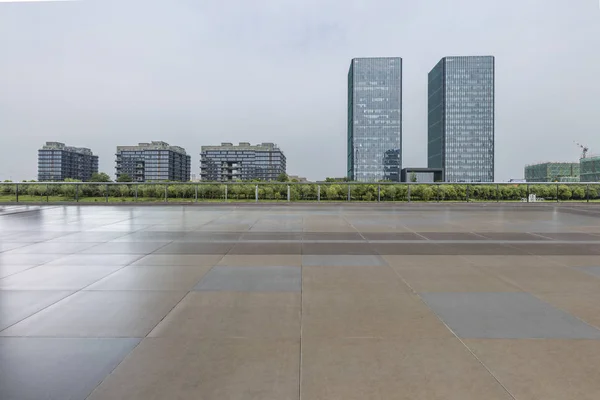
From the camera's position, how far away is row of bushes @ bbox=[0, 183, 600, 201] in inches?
915

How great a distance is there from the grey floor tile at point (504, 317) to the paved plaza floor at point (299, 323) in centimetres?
2

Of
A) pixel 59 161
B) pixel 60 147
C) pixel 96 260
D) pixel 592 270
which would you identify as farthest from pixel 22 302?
pixel 60 147

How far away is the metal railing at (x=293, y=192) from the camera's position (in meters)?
23.1

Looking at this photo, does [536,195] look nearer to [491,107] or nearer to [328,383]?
[328,383]

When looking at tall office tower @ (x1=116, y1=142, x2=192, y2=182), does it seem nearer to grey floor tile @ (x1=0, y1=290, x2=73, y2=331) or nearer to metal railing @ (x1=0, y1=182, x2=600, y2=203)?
metal railing @ (x1=0, y1=182, x2=600, y2=203)

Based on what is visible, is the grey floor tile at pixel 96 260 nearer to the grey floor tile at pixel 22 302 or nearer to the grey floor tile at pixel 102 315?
the grey floor tile at pixel 22 302

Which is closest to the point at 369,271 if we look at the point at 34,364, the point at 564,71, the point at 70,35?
the point at 34,364

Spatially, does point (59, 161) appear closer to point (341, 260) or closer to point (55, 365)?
point (341, 260)

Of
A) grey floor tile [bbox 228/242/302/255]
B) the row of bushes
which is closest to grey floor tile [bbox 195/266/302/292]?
grey floor tile [bbox 228/242/302/255]

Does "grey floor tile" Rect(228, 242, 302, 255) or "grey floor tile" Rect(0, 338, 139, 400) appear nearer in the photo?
"grey floor tile" Rect(0, 338, 139, 400)

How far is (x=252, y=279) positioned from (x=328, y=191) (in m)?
18.9

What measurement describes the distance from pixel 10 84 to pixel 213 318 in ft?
232

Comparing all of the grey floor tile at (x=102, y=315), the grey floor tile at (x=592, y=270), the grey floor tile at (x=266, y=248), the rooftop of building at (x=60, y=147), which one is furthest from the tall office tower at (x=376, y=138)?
the grey floor tile at (x=102, y=315)

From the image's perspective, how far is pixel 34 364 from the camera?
9.21 feet
